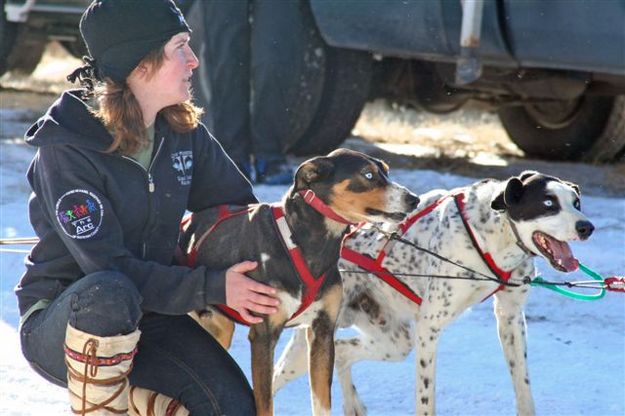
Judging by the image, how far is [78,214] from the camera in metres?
3.21

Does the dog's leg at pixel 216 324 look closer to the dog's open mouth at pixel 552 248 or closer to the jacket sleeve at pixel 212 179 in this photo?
the jacket sleeve at pixel 212 179

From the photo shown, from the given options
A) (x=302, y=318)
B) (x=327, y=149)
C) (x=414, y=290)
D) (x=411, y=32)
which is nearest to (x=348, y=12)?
(x=411, y=32)

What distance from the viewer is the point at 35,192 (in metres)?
3.40

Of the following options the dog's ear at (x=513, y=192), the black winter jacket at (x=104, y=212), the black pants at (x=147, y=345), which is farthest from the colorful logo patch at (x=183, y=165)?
the dog's ear at (x=513, y=192)

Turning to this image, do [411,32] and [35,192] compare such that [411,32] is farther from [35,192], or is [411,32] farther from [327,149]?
[35,192]

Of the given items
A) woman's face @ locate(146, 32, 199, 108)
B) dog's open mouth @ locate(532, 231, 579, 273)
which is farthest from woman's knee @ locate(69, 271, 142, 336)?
dog's open mouth @ locate(532, 231, 579, 273)

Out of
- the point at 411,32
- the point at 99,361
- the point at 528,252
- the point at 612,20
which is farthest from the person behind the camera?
the point at 411,32

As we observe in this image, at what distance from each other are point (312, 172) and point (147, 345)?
624mm

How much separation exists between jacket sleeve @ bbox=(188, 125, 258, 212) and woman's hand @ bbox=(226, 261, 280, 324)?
420 mm

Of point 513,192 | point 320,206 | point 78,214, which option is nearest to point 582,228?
point 513,192

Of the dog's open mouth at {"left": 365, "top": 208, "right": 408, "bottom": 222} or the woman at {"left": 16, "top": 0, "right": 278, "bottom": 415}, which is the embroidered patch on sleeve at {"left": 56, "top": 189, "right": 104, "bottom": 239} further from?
the dog's open mouth at {"left": 365, "top": 208, "right": 408, "bottom": 222}

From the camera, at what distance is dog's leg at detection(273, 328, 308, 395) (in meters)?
4.20

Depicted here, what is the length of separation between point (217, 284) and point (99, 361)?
1.18 feet

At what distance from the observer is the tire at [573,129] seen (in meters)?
8.48
